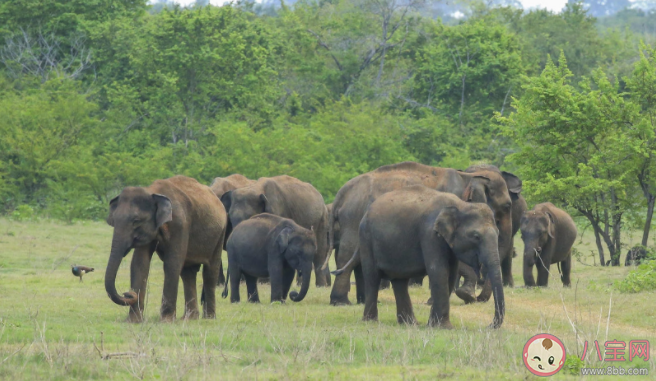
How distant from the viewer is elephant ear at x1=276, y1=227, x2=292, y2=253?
15820 millimetres

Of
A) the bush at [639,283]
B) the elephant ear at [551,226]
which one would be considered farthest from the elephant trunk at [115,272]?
the elephant ear at [551,226]

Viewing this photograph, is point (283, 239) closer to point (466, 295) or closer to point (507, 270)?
point (466, 295)

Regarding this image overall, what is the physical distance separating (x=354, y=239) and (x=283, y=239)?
1222 mm

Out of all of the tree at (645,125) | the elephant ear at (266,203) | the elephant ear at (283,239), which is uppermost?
the tree at (645,125)

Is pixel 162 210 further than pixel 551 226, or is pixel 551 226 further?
pixel 551 226

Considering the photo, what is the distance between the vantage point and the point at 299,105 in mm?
52375

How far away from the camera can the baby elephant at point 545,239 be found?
1875 cm

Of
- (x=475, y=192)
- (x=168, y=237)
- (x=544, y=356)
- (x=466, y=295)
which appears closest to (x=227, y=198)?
(x=475, y=192)

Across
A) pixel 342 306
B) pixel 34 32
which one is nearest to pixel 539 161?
pixel 342 306

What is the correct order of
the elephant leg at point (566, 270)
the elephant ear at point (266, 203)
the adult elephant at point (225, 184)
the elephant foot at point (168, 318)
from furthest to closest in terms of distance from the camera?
the adult elephant at point (225, 184), the elephant leg at point (566, 270), the elephant ear at point (266, 203), the elephant foot at point (168, 318)

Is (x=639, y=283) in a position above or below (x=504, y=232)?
Result: below

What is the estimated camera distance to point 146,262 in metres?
12.0

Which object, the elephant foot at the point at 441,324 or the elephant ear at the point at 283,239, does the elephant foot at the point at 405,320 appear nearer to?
the elephant foot at the point at 441,324

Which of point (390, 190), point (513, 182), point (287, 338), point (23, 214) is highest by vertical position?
point (513, 182)
